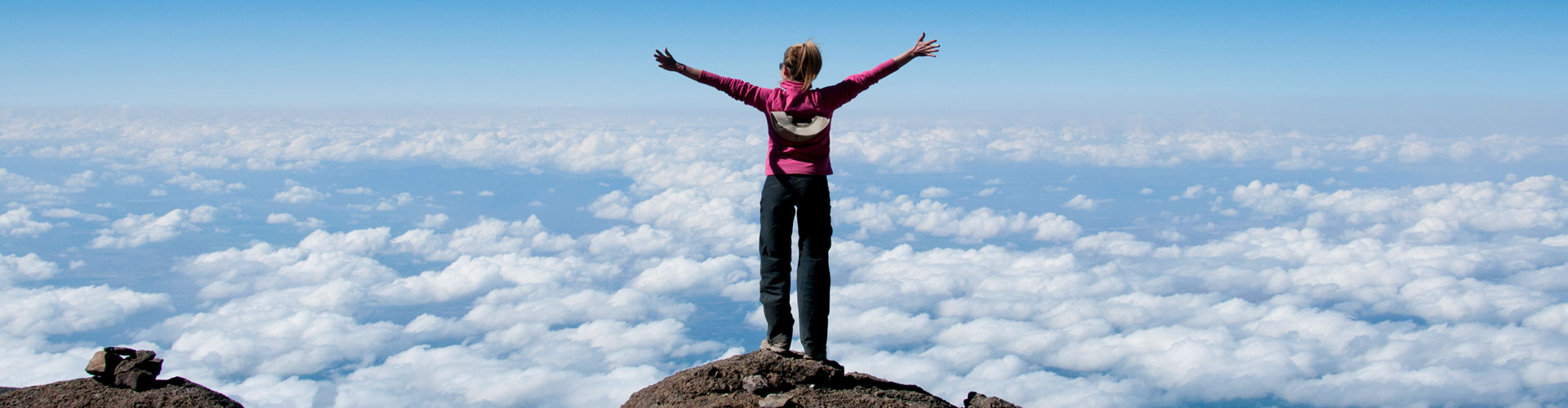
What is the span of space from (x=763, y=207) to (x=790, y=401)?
1831mm

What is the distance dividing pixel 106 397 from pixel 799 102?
6.86 metres

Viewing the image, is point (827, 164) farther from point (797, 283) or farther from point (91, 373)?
point (91, 373)

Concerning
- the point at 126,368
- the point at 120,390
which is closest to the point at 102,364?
the point at 126,368

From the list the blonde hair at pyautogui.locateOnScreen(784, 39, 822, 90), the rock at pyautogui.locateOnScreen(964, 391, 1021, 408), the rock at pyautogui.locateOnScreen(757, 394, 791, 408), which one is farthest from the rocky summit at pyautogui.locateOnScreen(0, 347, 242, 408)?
the rock at pyautogui.locateOnScreen(964, 391, 1021, 408)

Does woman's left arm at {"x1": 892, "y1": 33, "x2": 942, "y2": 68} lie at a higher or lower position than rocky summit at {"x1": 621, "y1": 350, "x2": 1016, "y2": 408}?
higher

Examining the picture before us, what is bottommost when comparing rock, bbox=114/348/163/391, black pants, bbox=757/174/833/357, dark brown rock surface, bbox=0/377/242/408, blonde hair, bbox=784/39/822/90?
dark brown rock surface, bbox=0/377/242/408

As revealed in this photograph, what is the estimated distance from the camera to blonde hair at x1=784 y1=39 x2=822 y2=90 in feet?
24.1

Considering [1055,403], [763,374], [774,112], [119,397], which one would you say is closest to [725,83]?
[774,112]

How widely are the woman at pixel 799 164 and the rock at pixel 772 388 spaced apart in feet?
1.59

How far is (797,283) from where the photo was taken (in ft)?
25.6

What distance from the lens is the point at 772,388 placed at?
6984 millimetres

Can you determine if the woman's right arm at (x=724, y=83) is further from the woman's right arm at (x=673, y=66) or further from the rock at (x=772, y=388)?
the rock at (x=772, y=388)

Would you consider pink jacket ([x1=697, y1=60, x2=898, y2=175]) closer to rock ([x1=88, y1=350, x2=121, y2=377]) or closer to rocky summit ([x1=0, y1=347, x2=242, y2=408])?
rocky summit ([x1=0, y1=347, x2=242, y2=408])

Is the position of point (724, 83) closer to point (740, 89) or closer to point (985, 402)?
point (740, 89)
